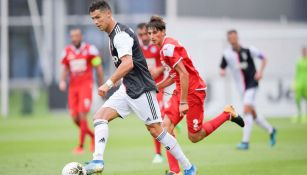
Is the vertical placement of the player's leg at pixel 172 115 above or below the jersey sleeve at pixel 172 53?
below

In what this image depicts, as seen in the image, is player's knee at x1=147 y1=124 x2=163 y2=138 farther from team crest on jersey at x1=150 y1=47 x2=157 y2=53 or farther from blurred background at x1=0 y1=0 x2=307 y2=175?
team crest on jersey at x1=150 y1=47 x2=157 y2=53

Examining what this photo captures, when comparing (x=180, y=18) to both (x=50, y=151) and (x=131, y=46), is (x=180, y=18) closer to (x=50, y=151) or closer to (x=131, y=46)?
(x=50, y=151)

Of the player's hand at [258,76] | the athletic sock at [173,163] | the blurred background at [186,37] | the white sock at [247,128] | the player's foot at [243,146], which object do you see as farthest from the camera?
the blurred background at [186,37]

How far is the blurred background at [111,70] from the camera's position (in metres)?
14.1

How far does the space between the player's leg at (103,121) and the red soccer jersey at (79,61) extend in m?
6.22

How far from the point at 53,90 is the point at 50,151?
624 inches

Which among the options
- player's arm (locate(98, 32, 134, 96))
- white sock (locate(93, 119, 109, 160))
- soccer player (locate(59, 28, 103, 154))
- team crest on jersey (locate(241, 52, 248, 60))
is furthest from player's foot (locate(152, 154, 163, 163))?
team crest on jersey (locate(241, 52, 248, 60))

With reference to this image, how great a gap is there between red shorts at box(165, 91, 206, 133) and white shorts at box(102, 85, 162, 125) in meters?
1.07

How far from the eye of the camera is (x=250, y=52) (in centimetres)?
1733

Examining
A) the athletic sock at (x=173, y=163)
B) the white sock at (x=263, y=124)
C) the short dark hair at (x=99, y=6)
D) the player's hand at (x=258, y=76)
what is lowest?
the white sock at (x=263, y=124)

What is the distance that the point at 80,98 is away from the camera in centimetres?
1683

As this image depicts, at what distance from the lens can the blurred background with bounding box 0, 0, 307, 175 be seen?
1407 cm

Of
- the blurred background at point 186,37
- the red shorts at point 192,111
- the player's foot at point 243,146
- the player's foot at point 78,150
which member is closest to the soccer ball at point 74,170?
the red shorts at point 192,111

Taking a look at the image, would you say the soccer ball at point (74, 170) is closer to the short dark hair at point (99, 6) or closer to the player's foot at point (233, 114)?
the short dark hair at point (99, 6)
